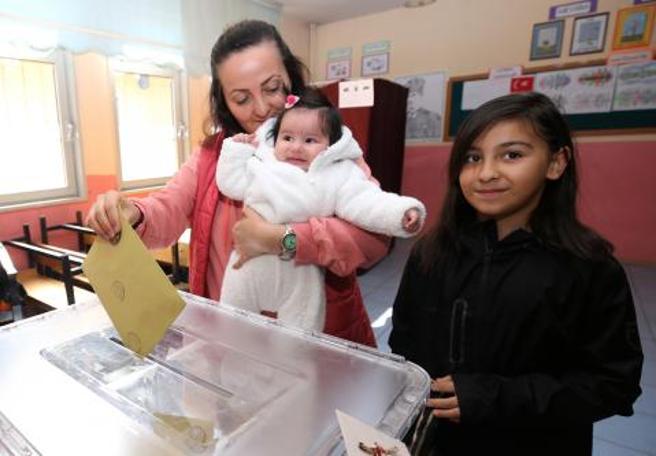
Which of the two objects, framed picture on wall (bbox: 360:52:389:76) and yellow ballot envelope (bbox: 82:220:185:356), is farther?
framed picture on wall (bbox: 360:52:389:76)

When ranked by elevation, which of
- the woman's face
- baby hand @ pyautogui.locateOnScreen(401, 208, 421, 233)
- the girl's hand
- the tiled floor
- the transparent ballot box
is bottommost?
the tiled floor

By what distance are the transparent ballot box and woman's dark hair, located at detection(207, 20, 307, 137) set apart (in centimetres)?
49

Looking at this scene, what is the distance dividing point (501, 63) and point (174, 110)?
112 inches

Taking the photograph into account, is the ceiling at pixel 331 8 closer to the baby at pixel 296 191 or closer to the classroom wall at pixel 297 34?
the classroom wall at pixel 297 34

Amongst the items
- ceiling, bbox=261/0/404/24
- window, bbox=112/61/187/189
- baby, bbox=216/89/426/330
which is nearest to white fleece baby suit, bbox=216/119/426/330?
baby, bbox=216/89/426/330

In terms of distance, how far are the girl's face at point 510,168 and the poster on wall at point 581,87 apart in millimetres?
2923

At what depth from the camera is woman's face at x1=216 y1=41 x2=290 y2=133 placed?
807mm

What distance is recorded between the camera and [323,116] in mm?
815

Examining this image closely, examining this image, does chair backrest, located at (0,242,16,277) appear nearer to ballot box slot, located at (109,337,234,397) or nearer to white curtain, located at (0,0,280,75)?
white curtain, located at (0,0,280,75)

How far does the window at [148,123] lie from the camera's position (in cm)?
314

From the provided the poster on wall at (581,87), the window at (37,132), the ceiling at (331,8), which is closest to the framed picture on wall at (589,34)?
the poster on wall at (581,87)

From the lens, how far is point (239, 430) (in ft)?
1.34

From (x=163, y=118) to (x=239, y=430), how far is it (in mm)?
3527

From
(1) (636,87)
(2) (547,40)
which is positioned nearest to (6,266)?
(2) (547,40)
